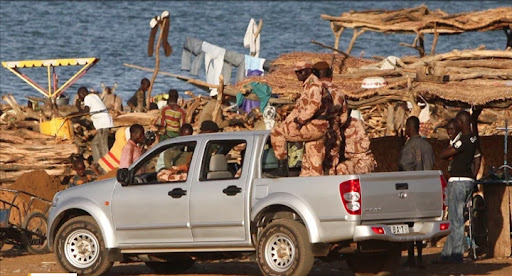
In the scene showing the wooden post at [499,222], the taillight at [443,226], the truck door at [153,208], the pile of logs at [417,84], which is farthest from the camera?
the pile of logs at [417,84]

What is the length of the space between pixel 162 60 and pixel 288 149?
41.8 meters

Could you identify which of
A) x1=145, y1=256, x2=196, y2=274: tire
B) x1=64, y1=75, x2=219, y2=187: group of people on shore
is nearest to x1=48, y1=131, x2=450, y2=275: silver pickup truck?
x1=145, y1=256, x2=196, y2=274: tire

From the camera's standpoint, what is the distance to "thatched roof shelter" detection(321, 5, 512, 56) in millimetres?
24609

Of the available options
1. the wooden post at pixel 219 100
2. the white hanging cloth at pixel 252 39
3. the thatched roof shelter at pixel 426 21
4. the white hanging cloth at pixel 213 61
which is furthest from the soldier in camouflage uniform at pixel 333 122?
the white hanging cloth at pixel 252 39

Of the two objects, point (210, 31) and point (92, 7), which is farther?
point (92, 7)

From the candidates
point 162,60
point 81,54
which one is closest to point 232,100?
point 162,60

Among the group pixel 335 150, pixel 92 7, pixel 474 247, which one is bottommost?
pixel 474 247

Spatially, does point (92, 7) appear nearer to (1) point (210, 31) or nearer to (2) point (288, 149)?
(1) point (210, 31)

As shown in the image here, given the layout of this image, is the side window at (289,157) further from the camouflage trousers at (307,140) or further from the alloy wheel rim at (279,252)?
the alloy wheel rim at (279,252)

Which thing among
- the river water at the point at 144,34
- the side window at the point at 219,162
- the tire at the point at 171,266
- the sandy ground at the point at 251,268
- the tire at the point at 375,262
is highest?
the river water at the point at 144,34

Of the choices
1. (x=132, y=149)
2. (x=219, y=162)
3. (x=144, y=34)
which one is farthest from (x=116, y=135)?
(x=144, y=34)

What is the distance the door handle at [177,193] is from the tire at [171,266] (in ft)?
4.97

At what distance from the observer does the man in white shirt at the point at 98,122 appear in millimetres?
24281

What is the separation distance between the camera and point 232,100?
25.2m
